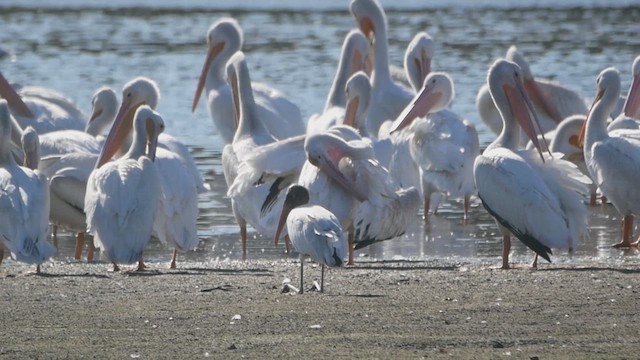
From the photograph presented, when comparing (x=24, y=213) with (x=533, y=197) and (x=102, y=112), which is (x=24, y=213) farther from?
(x=102, y=112)

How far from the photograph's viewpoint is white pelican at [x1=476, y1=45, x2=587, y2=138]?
16078mm

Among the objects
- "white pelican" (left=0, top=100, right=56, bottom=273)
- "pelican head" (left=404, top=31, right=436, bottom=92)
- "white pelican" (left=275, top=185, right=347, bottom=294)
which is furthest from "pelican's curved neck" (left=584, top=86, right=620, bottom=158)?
"pelican head" (left=404, top=31, right=436, bottom=92)

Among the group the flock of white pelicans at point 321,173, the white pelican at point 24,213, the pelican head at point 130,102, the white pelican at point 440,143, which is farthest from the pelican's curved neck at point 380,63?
the white pelican at point 24,213

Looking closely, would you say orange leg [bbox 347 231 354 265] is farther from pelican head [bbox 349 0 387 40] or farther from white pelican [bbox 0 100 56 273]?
pelican head [bbox 349 0 387 40]

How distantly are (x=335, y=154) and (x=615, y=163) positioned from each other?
6.57ft

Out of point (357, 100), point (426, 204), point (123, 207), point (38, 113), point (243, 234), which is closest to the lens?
point (123, 207)

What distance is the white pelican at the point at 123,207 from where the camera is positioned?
932cm

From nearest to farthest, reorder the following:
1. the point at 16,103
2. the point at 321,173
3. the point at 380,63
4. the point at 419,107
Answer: the point at 321,173 → the point at 419,107 → the point at 16,103 → the point at 380,63

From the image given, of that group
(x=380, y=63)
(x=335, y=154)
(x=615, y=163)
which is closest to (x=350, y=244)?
(x=335, y=154)

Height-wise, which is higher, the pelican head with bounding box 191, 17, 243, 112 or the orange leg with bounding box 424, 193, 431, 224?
the pelican head with bounding box 191, 17, 243, 112

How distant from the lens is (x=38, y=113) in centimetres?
1442

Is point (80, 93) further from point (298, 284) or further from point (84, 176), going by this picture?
point (298, 284)

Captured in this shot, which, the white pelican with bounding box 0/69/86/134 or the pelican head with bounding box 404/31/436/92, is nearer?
the white pelican with bounding box 0/69/86/134

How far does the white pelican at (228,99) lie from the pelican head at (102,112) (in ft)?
4.62
